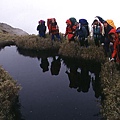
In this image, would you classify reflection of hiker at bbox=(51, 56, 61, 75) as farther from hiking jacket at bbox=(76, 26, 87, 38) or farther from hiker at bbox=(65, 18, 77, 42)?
hiking jacket at bbox=(76, 26, 87, 38)

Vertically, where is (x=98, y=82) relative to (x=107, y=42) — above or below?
below

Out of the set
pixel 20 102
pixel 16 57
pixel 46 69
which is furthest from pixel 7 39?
pixel 20 102

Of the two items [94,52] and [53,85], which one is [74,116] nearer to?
[53,85]

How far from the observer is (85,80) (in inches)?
524

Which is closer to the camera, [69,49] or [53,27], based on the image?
[69,49]

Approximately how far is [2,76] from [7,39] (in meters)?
16.9

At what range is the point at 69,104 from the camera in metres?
10.4

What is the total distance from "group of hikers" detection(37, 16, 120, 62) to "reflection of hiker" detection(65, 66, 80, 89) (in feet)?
7.08

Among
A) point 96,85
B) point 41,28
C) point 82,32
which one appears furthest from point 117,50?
point 41,28

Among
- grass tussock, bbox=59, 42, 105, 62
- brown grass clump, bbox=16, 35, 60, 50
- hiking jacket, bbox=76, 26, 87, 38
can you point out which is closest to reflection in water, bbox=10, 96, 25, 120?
grass tussock, bbox=59, 42, 105, 62

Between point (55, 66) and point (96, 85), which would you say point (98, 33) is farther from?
point (96, 85)

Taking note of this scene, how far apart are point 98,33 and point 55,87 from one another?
4.97 metres

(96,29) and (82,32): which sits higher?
(96,29)

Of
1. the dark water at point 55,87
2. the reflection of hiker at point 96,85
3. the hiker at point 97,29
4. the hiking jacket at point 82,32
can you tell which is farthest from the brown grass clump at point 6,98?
the hiking jacket at point 82,32
